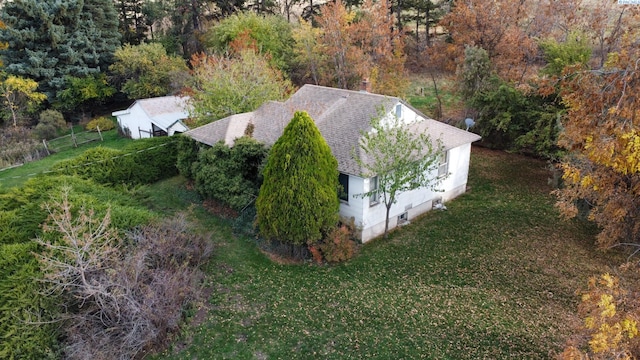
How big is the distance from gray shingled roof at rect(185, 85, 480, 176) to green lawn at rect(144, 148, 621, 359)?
3506 millimetres

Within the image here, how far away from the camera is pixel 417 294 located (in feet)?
45.5

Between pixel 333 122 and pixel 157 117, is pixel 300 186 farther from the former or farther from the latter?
pixel 157 117

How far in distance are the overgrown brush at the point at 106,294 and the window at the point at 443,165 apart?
1171cm

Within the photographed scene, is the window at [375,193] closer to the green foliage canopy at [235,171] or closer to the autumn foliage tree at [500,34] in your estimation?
the green foliage canopy at [235,171]

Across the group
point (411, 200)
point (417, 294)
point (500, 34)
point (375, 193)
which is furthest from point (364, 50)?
point (417, 294)

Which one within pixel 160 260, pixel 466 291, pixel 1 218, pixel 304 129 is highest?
pixel 304 129

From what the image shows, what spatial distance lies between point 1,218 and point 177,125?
14.0 meters

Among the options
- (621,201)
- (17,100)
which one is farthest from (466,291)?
(17,100)

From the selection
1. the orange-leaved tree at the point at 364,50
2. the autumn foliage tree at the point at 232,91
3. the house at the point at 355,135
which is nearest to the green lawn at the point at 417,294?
the house at the point at 355,135

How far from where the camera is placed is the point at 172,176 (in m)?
23.7

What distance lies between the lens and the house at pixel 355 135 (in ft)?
54.3

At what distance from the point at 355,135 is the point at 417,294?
666cm

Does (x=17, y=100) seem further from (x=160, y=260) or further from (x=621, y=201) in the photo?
(x=621, y=201)

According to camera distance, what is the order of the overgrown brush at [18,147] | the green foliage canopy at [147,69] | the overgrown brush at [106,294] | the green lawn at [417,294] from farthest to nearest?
the green foliage canopy at [147,69] < the overgrown brush at [18,147] < the green lawn at [417,294] < the overgrown brush at [106,294]
